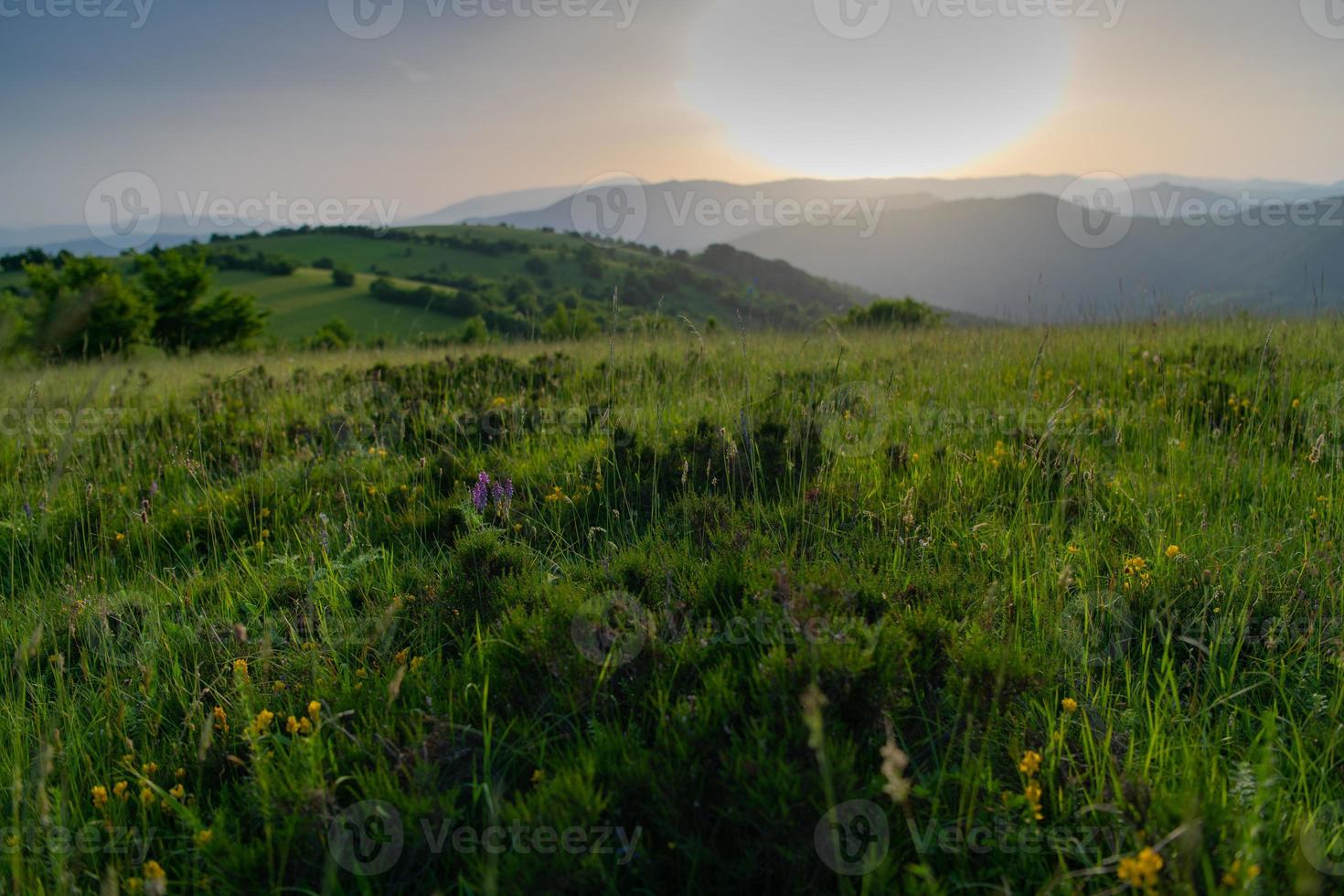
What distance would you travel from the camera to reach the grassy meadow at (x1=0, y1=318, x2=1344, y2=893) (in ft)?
5.05

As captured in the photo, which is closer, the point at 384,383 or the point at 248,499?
the point at 248,499

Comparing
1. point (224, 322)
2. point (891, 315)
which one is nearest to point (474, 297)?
point (224, 322)

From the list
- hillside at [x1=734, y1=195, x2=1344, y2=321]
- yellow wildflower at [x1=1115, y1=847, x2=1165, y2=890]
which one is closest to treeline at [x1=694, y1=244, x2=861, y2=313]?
hillside at [x1=734, y1=195, x2=1344, y2=321]

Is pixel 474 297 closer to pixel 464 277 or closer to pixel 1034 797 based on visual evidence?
pixel 464 277

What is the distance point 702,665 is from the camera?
2.03 m

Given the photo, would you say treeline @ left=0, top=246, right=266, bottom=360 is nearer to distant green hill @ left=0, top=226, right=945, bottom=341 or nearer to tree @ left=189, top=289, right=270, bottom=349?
tree @ left=189, top=289, right=270, bottom=349

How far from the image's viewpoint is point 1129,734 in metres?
1.90

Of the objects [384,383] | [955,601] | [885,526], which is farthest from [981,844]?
[384,383]

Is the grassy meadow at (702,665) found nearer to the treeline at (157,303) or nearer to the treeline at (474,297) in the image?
the treeline at (157,303)

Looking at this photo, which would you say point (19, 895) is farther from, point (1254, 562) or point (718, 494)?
point (1254, 562)

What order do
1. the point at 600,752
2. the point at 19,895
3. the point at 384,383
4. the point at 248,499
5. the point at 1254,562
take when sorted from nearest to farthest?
the point at 19,895 → the point at 600,752 → the point at 1254,562 → the point at 248,499 → the point at 384,383

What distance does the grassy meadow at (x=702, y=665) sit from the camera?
5.05 feet

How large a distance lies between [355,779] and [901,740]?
1445 millimetres

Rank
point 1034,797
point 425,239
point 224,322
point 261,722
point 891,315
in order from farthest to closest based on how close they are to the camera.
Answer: point 425,239, point 224,322, point 891,315, point 261,722, point 1034,797
